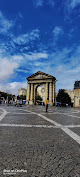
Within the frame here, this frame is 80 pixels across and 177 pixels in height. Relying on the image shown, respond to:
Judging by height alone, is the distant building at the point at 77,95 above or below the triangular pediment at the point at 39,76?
below

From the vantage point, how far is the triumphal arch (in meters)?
47.3

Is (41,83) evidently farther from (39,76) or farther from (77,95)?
(77,95)

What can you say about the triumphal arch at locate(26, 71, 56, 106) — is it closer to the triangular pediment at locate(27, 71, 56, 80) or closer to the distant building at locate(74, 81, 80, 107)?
the triangular pediment at locate(27, 71, 56, 80)

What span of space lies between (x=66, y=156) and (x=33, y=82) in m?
48.7

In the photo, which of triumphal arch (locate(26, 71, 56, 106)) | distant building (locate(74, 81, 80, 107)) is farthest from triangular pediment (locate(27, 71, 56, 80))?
distant building (locate(74, 81, 80, 107))

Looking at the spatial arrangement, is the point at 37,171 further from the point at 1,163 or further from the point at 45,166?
the point at 1,163

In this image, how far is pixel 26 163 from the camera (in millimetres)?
1877

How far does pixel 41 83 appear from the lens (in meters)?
49.7

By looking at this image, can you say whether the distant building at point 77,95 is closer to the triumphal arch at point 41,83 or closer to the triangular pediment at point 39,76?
the triumphal arch at point 41,83

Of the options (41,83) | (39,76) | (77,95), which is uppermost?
(39,76)

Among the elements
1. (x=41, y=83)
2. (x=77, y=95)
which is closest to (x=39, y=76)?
(x=41, y=83)

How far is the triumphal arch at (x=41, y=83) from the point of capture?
155ft

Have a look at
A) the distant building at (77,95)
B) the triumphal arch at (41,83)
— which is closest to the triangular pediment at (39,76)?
the triumphal arch at (41,83)

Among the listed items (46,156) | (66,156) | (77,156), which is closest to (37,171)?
(46,156)
